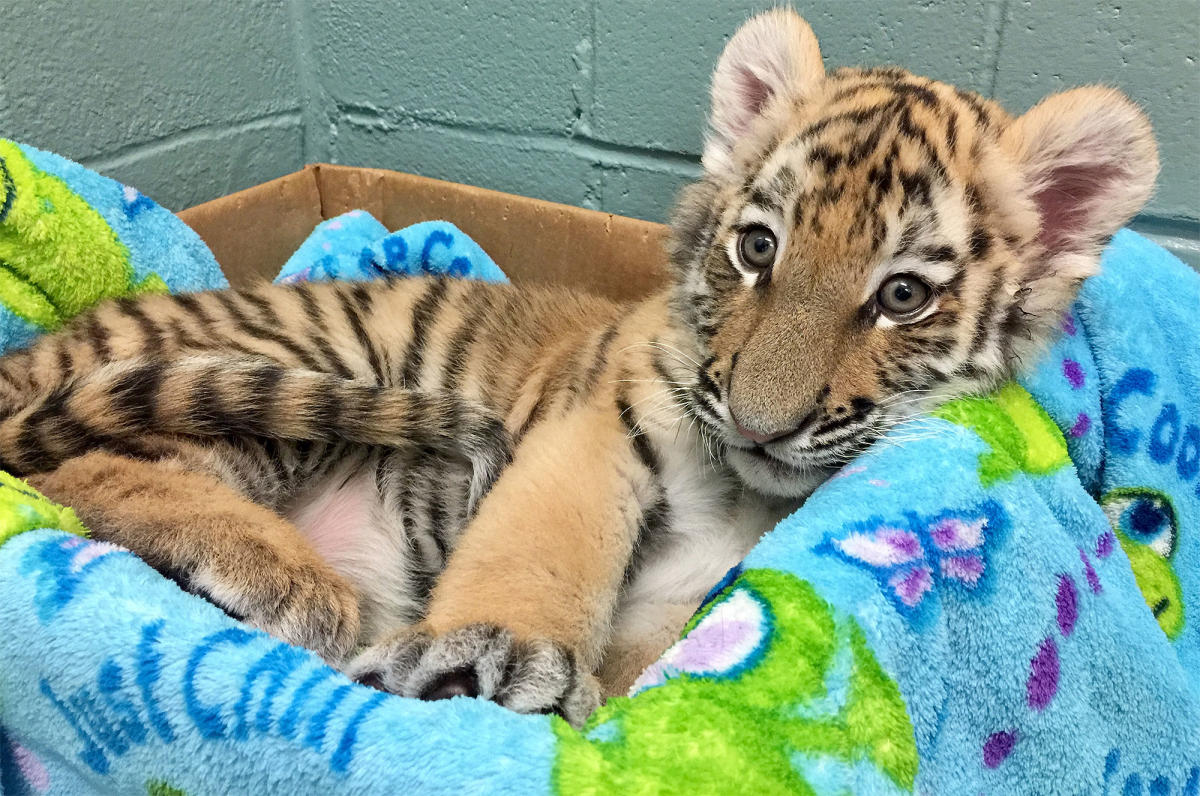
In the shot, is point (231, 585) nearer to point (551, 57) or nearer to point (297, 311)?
point (297, 311)

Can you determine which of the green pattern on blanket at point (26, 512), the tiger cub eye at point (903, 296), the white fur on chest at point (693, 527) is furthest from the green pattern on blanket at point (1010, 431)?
the green pattern on blanket at point (26, 512)

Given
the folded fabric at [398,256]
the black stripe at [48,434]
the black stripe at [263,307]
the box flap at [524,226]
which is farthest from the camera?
the folded fabric at [398,256]

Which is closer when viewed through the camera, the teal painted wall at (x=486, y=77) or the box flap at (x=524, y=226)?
the teal painted wall at (x=486, y=77)

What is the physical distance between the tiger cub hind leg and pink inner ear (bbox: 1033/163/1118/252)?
1057 mm

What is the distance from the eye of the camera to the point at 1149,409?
1.33 metres

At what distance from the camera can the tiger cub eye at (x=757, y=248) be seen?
1.12 meters

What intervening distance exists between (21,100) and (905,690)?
1961 mm

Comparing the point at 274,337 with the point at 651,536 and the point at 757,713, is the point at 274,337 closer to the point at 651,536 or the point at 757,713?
the point at 651,536

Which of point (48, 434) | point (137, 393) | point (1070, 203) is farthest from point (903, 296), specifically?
point (48, 434)

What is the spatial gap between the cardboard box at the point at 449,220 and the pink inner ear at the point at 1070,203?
858 mm

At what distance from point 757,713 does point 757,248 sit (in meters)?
0.59

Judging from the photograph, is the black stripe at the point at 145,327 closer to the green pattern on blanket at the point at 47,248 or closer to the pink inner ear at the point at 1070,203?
the green pattern on blanket at the point at 47,248

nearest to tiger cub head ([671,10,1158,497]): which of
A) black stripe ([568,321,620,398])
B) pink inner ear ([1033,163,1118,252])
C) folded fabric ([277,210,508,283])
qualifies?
pink inner ear ([1033,163,1118,252])

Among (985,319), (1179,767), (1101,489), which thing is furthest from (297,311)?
(1179,767)
